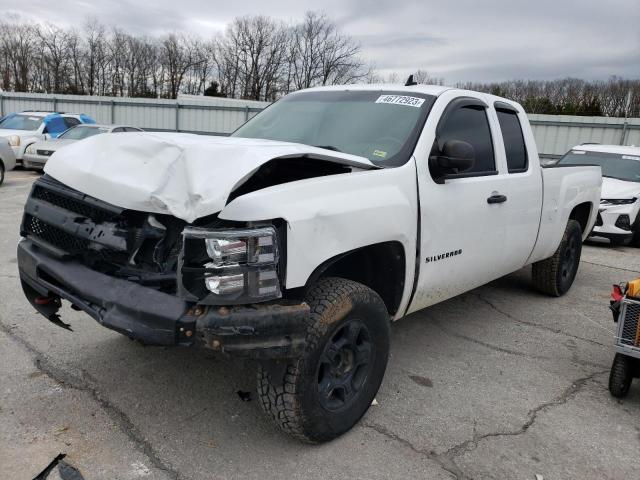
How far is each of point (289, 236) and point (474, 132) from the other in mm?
2250

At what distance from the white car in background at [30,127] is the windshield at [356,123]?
13.3 metres

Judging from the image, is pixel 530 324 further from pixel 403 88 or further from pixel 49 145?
pixel 49 145

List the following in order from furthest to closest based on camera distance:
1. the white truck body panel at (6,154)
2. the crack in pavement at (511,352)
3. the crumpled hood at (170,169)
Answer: the white truck body panel at (6,154) → the crack in pavement at (511,352) → the crumpled hood at (170,169)

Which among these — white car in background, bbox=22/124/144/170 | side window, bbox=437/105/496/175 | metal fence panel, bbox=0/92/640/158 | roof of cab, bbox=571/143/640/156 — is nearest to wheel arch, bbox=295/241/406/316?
side window, bbox=437/105/496/175

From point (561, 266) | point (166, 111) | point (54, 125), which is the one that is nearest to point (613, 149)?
point (561, 266)

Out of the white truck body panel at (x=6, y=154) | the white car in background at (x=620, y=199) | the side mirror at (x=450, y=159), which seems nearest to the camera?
the side mirror at (x=450, y=159)

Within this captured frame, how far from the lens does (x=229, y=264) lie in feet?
7.62

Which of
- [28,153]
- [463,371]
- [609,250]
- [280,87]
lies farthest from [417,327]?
[280,87]

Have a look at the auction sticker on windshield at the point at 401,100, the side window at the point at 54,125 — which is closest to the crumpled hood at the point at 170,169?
the auction sticker on windshield at the point at 401,100

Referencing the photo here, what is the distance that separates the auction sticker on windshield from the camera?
12.2ft

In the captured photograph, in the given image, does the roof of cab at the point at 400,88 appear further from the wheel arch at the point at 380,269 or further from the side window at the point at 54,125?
the side window at the point at 54,125

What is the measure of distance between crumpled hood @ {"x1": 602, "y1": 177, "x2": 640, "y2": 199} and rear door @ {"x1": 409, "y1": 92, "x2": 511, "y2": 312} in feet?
18.5

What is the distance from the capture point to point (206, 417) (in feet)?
10.2

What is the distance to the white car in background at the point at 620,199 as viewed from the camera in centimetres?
890
